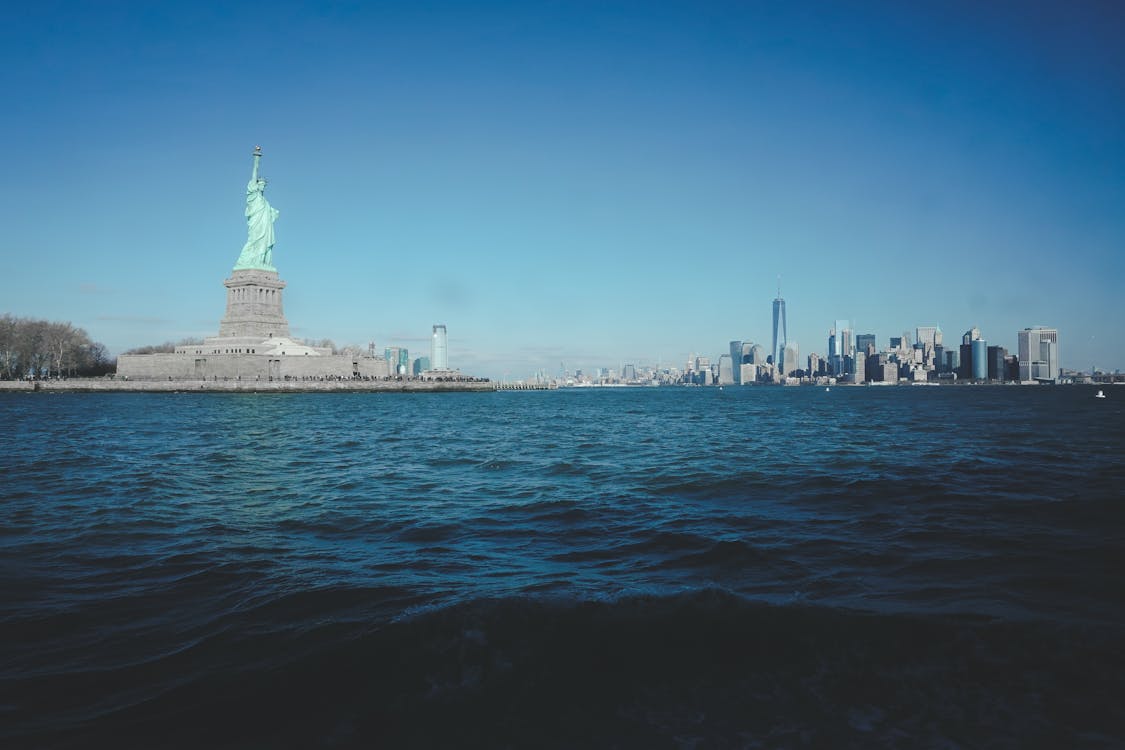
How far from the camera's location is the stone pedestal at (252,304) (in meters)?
89.9

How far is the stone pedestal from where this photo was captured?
89938mm

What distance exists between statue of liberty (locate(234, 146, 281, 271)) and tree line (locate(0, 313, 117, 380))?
106ft

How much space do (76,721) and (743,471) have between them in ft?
51.7

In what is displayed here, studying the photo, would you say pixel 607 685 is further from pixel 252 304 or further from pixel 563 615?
pixel 252 304

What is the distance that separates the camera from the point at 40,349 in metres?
95.7

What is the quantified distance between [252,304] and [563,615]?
96.1 meters

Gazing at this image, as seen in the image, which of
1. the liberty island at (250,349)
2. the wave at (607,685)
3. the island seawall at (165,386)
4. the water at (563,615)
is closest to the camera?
the wave at (607,685)

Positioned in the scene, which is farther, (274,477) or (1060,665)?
(274,477)

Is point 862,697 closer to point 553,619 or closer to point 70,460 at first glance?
point 553,619

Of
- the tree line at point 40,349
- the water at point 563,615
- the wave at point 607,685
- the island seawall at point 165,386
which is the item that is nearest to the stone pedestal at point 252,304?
the island seawall at point 165,386

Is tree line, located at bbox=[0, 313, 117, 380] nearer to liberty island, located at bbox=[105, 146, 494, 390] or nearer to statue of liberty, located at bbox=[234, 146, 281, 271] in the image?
liberty island, located at bbox=[105, 146, 494, 390]

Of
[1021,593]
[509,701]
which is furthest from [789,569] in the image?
[509,701]

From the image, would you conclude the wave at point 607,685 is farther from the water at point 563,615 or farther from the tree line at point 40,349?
the tree line at point 40,349

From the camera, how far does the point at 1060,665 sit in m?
5.62
